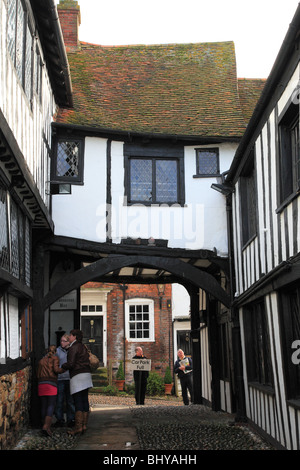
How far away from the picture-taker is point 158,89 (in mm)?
13734

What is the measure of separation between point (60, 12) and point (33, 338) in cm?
894

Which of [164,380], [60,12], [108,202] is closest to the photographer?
[108,202]

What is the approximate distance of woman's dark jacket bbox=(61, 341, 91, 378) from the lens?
9.25 metres

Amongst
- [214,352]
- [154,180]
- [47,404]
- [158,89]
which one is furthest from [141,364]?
[158,89]

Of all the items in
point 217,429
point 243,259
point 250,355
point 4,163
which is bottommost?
point 217,429

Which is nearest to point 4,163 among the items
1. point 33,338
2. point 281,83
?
point 281,83

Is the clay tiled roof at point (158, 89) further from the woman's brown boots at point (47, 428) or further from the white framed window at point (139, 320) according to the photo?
the white framed window at point (139, 320)

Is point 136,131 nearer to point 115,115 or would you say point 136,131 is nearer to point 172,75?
point 115,115

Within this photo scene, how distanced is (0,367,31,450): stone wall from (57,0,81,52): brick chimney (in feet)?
28.2

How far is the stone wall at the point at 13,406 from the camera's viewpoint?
7402 mm

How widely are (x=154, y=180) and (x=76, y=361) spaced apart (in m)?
4.27

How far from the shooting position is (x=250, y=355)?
10109 millimetres

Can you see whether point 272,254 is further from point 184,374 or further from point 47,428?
point 184,374

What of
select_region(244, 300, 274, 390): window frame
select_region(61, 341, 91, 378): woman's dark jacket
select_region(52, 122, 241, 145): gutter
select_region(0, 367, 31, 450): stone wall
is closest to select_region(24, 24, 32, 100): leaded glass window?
select_region(52, 122, 241, 145): gutter
